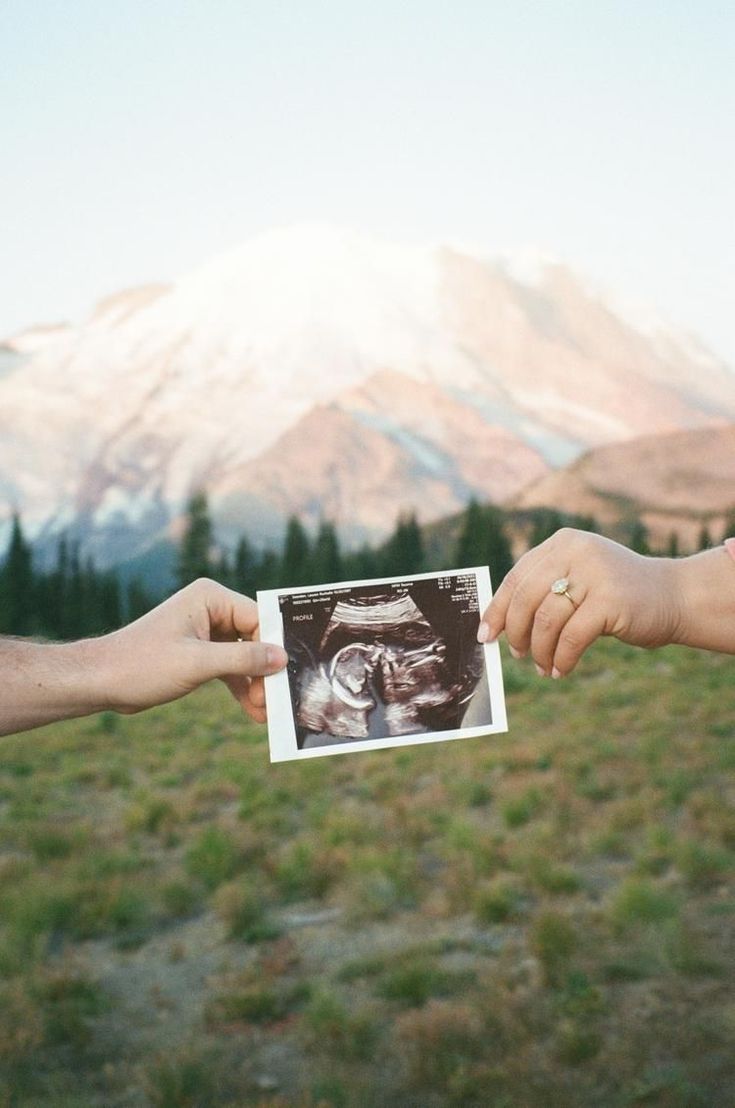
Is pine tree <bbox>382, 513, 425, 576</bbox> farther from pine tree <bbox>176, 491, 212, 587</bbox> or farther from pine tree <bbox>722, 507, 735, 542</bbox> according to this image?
pine tree <bbox>722, 507, 735, 542</bbox>

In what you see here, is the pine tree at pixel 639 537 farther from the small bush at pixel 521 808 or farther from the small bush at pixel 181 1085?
the small bush at pixel 181 1085

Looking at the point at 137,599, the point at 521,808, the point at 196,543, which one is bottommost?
the point at 521,808

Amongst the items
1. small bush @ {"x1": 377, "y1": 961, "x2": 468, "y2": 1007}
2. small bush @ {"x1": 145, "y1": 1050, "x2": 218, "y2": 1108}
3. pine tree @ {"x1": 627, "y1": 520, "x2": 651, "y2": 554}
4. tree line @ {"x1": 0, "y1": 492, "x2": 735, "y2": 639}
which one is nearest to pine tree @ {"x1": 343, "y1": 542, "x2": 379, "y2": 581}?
tree line @ {"x1": 0, "y1": 492, "x2": 735, "y2": 639}

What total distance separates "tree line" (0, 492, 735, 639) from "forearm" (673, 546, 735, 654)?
16.8 m

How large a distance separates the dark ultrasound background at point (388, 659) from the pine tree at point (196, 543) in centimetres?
1916

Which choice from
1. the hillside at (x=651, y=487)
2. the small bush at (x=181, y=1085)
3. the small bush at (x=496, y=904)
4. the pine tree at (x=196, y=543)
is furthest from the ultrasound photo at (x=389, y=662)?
the hillside at (x=651, y=487)

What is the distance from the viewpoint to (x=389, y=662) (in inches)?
72.6

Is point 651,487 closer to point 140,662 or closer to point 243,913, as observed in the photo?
point 243,913

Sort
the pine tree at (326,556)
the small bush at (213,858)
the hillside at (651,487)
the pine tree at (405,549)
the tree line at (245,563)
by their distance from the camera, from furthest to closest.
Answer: the hillside at (651,487)
the pine tree at (405,549)
the tree line at (245,563)
the pine tree at (326,556)
the small bush at (213,858)

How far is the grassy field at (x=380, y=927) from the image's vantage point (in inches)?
165

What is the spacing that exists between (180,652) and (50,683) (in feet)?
Answer: 0.72

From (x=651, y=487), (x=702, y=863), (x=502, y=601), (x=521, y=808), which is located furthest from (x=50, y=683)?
(x=651, y=487)

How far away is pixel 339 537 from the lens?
23.3 m

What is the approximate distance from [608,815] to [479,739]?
152 inches
